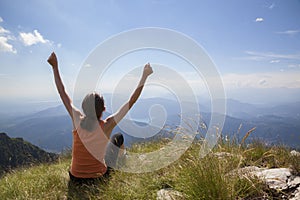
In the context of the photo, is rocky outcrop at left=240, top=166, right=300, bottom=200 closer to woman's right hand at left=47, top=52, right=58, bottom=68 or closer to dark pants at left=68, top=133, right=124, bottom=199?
dark pants at left=68, top=133, right=124, bottom=199

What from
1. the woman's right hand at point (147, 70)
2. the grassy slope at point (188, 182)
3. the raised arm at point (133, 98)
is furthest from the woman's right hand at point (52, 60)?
the grassy slope at point (188, 182)

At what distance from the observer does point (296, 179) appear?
284 cm

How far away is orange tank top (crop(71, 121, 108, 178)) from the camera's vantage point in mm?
4035

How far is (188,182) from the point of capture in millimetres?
2691

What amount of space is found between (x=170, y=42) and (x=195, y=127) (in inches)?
75.4

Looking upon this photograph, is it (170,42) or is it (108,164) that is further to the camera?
(108,164)

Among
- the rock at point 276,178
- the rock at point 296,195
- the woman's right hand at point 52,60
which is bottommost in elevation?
the rock at point 296,195

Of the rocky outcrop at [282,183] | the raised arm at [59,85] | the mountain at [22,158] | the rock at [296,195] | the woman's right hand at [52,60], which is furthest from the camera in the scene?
→ the mountain at [22,158]

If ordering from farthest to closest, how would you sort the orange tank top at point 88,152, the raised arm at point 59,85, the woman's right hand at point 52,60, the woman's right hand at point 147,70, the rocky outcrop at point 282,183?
the woman's right hand at point 52,60 < the raised arm at point 59,85 < the orange tank top at point 88,152 < the woman's right hand at point 147,70 < the rocky outcrop at point 282,183

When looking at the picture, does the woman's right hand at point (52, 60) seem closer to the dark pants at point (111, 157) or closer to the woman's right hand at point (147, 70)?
the woman's right hand at point (147, 70)

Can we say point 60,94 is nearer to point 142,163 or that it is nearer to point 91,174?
point 91,174

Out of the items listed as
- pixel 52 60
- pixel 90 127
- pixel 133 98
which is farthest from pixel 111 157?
pixel 52 60

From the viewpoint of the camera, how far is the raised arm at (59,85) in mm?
4180

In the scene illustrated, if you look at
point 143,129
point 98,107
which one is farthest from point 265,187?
point 143,129
